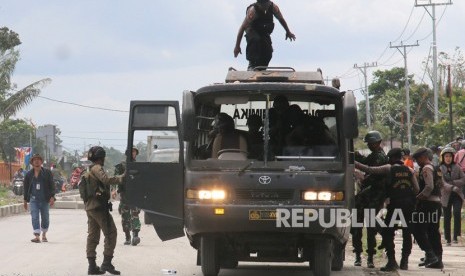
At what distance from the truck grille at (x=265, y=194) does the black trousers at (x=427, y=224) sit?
2.97 meters

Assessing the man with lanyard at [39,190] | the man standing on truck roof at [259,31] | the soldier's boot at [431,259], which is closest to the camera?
the soldier's boot at [431,259]

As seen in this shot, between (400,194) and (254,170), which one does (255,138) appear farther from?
(400,194)

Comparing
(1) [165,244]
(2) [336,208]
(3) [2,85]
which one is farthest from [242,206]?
(3) [2,85]

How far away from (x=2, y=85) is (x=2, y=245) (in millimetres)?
33523

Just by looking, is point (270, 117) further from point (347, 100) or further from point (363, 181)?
point (363, 181)

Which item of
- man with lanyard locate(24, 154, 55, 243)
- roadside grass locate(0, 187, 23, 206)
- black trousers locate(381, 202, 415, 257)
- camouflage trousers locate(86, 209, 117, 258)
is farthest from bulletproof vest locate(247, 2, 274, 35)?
roadside grass locate(0, 187, 23, 206)

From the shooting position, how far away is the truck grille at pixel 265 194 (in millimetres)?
10953

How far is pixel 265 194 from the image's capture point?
1097 centimetres

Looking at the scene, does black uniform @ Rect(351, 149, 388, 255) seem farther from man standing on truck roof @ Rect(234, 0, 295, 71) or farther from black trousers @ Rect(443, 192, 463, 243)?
→ black trousers @ Rect(443, 192, 463, 243)

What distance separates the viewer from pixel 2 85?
50062 mm

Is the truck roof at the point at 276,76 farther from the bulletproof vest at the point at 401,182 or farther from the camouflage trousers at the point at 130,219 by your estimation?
the camouflage trousers at the point at 130,219

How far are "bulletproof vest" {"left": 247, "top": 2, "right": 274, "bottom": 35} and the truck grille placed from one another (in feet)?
12.5

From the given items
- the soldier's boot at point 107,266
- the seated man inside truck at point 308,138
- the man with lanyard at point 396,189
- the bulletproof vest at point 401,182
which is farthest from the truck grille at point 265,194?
the soldier's boot at point 107,266

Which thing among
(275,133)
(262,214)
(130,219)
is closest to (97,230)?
(262,214)
